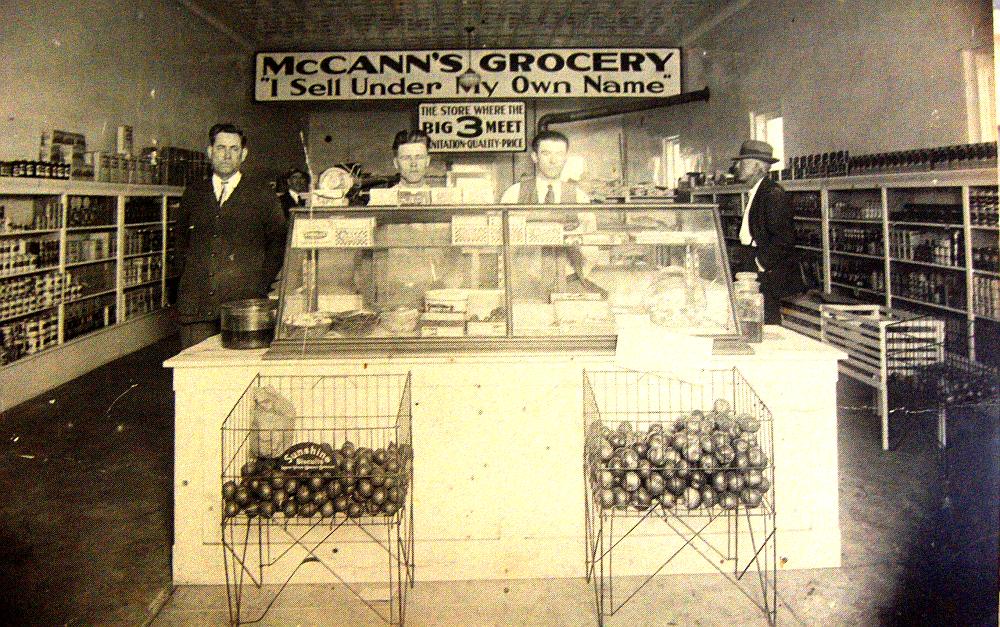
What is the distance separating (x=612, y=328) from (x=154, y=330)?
6.67 metres

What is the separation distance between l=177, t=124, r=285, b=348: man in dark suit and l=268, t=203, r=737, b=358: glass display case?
0.87 m

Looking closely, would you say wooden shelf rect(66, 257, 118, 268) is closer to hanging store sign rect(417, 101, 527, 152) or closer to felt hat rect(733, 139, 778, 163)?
hanging store sign rect(417, 101, 527, 152)

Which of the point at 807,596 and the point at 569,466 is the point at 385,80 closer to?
the point at 569,466

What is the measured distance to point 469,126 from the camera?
8.04 meters

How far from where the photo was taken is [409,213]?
9.62ft

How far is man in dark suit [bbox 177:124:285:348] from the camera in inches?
140

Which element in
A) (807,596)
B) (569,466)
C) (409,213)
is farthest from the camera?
(409,213)

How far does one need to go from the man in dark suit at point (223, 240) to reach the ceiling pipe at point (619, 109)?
4022 millimetres

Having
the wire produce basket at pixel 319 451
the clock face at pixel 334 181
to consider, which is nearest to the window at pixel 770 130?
the clock face at pixel 334 181

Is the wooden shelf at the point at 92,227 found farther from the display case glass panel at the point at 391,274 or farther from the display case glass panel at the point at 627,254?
the display case glass panel at the point at 627,254

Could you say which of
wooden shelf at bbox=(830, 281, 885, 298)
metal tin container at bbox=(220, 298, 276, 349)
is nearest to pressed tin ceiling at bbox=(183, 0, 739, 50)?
wooden shelf at bbox=(830, 281, 885, 298)

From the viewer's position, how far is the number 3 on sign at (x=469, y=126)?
7977mm

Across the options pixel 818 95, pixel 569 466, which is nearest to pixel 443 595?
pixel 569 466

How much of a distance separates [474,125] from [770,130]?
132 inches
